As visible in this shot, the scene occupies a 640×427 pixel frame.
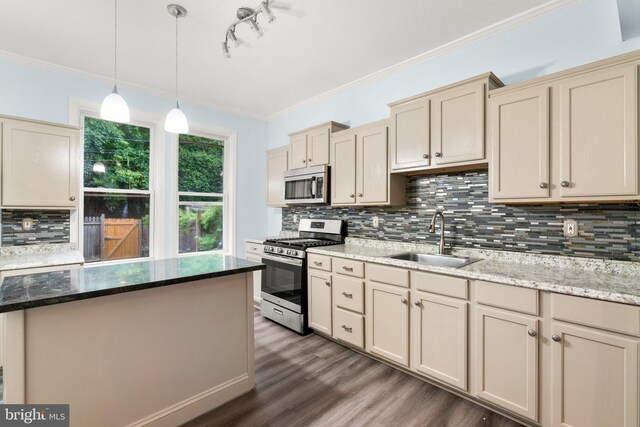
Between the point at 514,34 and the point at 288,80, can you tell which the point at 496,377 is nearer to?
the point at 514,34

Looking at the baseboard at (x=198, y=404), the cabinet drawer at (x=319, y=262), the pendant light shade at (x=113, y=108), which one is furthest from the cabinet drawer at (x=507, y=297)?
the pendant light shade at (x=113, y=108)

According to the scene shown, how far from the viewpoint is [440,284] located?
6.76 ft

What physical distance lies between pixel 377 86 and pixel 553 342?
2.77 m

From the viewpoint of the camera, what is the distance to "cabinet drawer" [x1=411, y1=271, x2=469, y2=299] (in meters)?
1.95

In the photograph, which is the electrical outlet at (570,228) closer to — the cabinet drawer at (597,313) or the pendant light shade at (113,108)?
the cabinet drawer at (597,313)

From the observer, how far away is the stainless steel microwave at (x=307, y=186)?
342cm

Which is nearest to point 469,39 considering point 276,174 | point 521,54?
point 521,54

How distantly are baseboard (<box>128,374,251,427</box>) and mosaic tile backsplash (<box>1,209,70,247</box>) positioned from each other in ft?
7.82

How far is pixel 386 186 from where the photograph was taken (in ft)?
9.32

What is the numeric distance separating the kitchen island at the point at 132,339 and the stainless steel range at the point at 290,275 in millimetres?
1007

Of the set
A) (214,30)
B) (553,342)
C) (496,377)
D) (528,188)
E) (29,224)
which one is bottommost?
(496,377)

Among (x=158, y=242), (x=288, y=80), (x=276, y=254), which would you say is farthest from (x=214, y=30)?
(x=158, y=242)

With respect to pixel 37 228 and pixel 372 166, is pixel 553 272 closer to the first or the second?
pixel 372 166

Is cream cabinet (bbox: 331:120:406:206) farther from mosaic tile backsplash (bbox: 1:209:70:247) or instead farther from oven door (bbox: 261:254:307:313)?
mosaic tile backsplash (bbox: 1:209:70:247)
